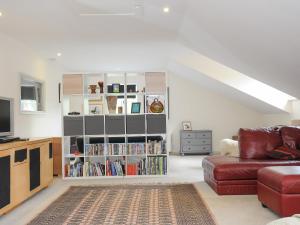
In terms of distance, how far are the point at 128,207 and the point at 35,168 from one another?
1501 millimetres

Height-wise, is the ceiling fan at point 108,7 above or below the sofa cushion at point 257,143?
above

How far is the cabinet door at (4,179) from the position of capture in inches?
138

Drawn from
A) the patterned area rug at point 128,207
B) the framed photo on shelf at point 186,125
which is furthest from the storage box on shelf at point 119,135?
the framed photo on shelf at point 186,125

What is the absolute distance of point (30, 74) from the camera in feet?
21.1

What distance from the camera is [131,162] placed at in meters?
6.12

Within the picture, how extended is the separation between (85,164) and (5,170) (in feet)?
8.08

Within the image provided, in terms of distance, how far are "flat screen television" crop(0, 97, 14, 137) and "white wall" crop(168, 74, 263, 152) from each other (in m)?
5.98

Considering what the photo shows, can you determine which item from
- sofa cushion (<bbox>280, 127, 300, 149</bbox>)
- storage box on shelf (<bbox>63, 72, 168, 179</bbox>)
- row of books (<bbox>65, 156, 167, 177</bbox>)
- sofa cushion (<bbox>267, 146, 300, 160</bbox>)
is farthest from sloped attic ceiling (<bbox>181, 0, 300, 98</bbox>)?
row of books (<bbox>65, 156, 167, 177</bbox>)

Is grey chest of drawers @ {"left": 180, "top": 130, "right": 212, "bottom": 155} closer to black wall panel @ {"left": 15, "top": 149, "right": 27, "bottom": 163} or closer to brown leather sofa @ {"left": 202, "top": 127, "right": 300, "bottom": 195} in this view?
brown leather sofa @ {"left": 202, "top": 127, "right": 300, "bottom": 195}

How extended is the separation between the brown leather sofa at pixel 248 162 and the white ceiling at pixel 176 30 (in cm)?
101

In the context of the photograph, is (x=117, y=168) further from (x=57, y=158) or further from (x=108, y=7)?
(x=108, y=7)

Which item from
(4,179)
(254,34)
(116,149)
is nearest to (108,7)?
(254,34)

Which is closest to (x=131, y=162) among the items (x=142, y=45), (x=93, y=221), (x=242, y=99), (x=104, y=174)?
(x=104, y=174)

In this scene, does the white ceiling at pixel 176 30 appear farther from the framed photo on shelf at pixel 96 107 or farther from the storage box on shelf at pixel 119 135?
the framed photo on shelf at pixel 96 107
